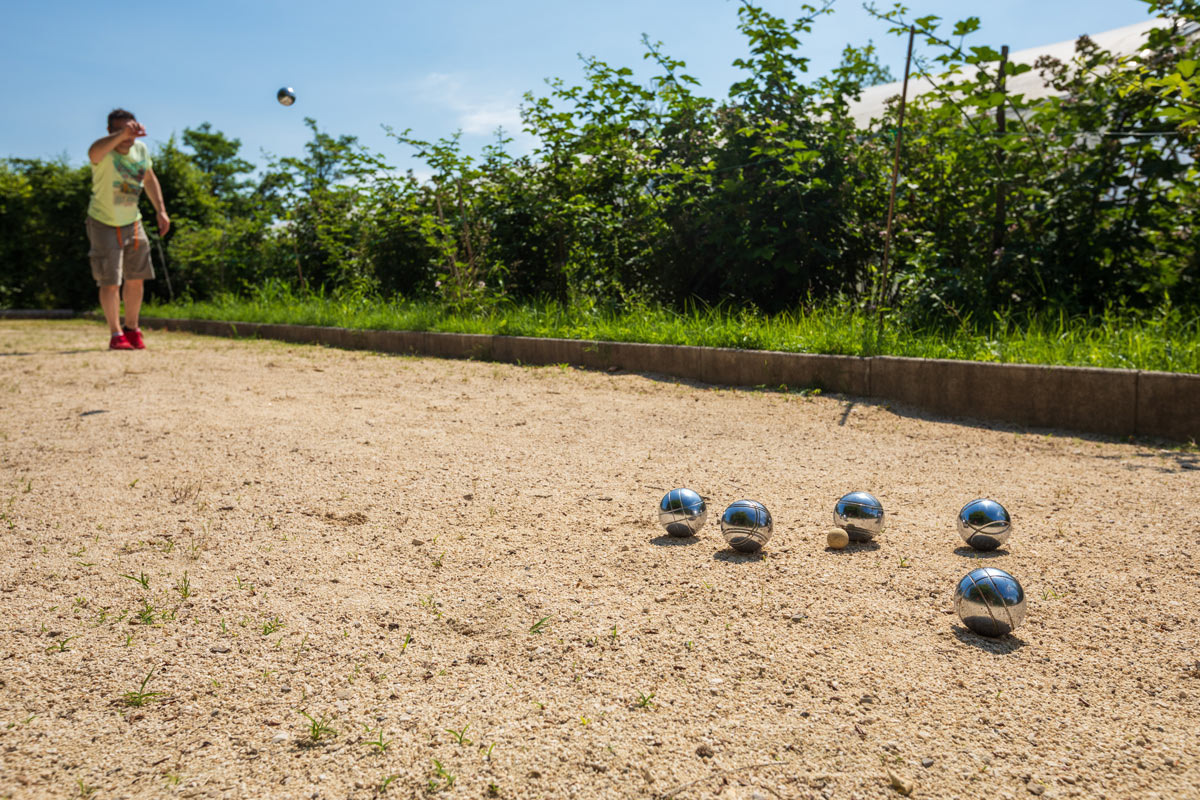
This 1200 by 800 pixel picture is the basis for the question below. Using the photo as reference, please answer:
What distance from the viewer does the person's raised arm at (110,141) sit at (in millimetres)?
7875

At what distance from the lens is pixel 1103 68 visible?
613 cm

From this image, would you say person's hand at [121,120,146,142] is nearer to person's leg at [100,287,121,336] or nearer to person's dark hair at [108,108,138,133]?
person's dark hair at [108,108,138,133]

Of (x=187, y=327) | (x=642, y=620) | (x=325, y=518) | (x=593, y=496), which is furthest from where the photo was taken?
(x=187, y=327)

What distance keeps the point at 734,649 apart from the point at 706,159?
20.1 feet

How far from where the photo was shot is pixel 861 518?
282 cm

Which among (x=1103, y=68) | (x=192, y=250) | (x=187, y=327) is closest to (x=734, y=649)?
(x=1103, y=68)

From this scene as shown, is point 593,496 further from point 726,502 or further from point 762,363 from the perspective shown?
point 762,363

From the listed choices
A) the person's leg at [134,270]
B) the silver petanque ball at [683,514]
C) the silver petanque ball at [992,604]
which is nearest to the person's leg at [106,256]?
the person's leg at [134,270]

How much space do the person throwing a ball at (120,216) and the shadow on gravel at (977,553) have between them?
312 inches

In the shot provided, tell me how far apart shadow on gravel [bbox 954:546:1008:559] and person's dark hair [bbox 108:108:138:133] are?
27.3 ft

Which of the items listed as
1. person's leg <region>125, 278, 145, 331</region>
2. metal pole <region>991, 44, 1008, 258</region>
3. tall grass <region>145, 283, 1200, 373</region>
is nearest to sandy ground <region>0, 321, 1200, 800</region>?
tall grass <region>145, 283, 1200, 373</region>

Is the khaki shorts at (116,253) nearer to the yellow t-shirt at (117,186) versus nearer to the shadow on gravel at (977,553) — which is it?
the yellow t-shirt at (117,186)

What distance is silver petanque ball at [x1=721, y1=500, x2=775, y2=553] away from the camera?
2693mm

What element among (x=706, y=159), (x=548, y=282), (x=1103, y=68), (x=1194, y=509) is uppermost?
(x=1103, y=68)
